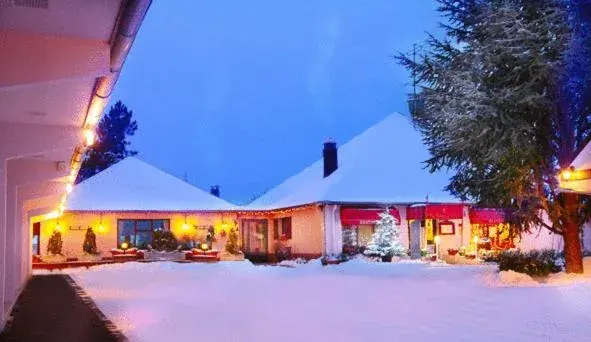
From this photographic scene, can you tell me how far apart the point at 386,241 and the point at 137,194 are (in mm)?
16761

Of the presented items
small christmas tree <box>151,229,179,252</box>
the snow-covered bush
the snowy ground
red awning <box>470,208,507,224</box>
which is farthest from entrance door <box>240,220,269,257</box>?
the snow-covered bush

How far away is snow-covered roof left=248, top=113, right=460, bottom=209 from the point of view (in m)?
37.4

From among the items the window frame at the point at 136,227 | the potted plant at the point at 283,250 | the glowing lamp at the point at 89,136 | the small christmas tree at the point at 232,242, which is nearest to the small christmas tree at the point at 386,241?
the potted plant at the point at 283,250

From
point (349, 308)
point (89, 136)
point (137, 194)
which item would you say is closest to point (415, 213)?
point (137, 194)

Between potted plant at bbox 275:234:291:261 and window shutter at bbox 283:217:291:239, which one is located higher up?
window shutter at bbox 283:217:291:239

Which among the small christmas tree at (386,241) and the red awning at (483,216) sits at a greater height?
the red awning at (483,216)

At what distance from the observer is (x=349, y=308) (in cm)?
1467

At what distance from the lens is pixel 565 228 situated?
20.6 meters

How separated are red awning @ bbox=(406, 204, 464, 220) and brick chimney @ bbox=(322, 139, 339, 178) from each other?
20.9 ft

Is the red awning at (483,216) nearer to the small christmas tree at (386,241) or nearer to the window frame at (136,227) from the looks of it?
the small christmas tree at (386,241)

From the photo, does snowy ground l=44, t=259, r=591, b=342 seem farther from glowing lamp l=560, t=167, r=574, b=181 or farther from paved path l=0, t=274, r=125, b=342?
glowing lamp l=560, t=167, r=574, b=181

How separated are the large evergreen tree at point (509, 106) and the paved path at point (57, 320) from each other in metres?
10.3

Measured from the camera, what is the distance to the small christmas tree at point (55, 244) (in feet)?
134

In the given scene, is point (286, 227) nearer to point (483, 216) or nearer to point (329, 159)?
point (329, 159)
